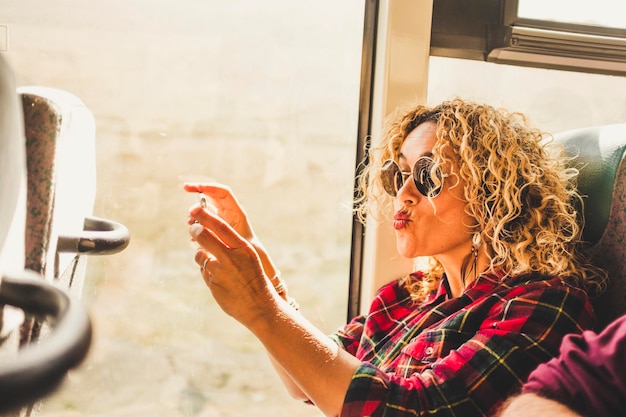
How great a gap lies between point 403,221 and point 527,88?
87cm

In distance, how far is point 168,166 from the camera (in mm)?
1918

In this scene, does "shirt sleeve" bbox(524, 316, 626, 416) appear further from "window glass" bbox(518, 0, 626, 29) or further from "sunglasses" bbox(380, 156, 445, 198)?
"window glass" bbox(518, 0, 626, 29)

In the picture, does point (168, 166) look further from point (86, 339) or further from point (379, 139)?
point (86, 339)

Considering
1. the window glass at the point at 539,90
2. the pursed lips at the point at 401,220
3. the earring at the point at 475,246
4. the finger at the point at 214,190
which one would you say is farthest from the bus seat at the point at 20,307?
the window glass at the point at 539,90

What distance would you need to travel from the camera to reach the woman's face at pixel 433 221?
159 cm

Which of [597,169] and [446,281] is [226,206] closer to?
[446,281]

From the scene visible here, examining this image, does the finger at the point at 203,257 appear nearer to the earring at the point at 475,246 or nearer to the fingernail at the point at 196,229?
the fingernail at the point at 196,229

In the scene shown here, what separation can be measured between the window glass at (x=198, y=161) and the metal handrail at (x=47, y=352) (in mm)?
968

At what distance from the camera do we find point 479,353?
1.30 meters

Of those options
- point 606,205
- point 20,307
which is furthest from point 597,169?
point 20,307

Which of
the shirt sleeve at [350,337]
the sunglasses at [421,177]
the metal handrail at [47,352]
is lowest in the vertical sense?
the shirt sleeve at [350,337]

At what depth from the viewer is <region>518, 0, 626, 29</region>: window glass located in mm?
2064

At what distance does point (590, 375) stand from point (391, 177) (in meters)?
0.86

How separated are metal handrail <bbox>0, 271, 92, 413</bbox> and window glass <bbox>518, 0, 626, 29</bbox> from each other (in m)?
1.76
